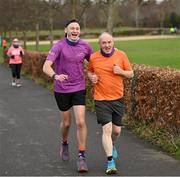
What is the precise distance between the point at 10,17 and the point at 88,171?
107 ft

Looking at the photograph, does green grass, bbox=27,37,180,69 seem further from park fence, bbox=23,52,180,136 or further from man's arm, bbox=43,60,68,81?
man's arm, bbox=43,60,68,81

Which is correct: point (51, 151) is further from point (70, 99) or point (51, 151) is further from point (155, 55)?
point (155, 55)

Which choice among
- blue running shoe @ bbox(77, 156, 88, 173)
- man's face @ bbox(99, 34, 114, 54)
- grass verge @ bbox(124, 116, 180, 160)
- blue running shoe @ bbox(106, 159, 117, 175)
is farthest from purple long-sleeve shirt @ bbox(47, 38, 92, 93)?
grass verge @ bbox(124, 116, 180, 160)

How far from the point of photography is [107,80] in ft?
21.4

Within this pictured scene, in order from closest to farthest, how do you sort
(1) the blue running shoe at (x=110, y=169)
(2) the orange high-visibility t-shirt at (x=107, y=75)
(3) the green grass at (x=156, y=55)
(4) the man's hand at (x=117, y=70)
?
1. (1) the blue running shoe at (x=110, y=169)
2. (4) the man's hand at (x=117, y=70)
3. (2) the orange high-visibility t-shirt at (x=107, y=75)
4. (3) the green grass at (x=156, y=55)

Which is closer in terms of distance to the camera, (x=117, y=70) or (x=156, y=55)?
(x=117, y=70)

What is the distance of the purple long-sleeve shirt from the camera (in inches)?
259

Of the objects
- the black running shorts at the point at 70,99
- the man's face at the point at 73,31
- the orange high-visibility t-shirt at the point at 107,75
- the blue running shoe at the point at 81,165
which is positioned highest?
the man's face at the point at 73,31

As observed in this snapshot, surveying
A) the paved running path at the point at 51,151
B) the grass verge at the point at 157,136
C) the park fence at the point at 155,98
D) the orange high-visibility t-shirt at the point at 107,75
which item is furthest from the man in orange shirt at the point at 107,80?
the park fence at the point at 155,98

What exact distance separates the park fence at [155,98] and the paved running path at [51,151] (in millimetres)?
448

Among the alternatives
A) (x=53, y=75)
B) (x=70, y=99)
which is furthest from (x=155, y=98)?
(x=53, y=75)

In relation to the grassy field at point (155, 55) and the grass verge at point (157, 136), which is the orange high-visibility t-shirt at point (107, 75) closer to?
the grass verge at point (157, 136)

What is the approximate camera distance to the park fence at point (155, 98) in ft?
26.2

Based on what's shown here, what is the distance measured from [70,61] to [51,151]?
5.87ft
